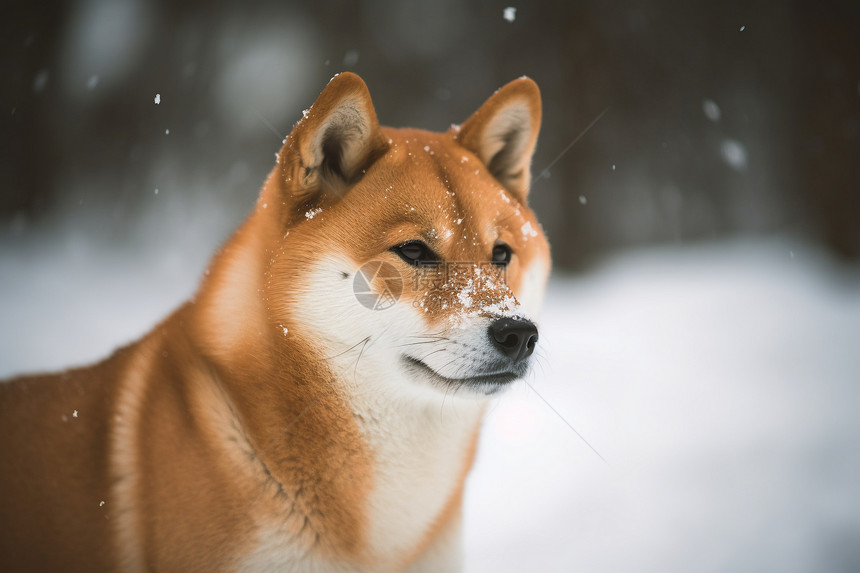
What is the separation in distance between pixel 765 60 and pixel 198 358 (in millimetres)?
4660

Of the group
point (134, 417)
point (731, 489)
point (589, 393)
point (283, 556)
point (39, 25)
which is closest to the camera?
point (283, 556)

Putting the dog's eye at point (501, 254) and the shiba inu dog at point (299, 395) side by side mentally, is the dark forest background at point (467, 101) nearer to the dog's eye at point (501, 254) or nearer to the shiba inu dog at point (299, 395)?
the shiba inu dog at point (299, 395)

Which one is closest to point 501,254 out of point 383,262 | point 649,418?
point 383,262

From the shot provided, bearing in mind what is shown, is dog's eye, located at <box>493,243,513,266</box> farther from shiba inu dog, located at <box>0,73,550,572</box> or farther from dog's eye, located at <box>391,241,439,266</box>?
dog's eye, located at <box>391,241,439,266</box>

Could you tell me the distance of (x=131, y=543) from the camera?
1.49 metres

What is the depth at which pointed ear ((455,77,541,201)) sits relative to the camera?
185 centimetres

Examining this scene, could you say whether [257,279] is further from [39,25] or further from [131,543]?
[39,25]

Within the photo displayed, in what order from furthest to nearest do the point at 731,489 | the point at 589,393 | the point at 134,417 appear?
1. the point at 589,393
2. the point at 731,489
3. the point at 134,417

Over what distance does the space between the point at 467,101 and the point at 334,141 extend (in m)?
2.28

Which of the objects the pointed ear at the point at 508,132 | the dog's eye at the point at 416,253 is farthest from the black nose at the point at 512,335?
the pointed ear at the point at 508,132

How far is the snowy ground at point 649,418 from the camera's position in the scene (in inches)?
93.7

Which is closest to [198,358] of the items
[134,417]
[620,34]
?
[134,417]

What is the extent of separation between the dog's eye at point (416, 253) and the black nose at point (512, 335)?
11.8 inches
